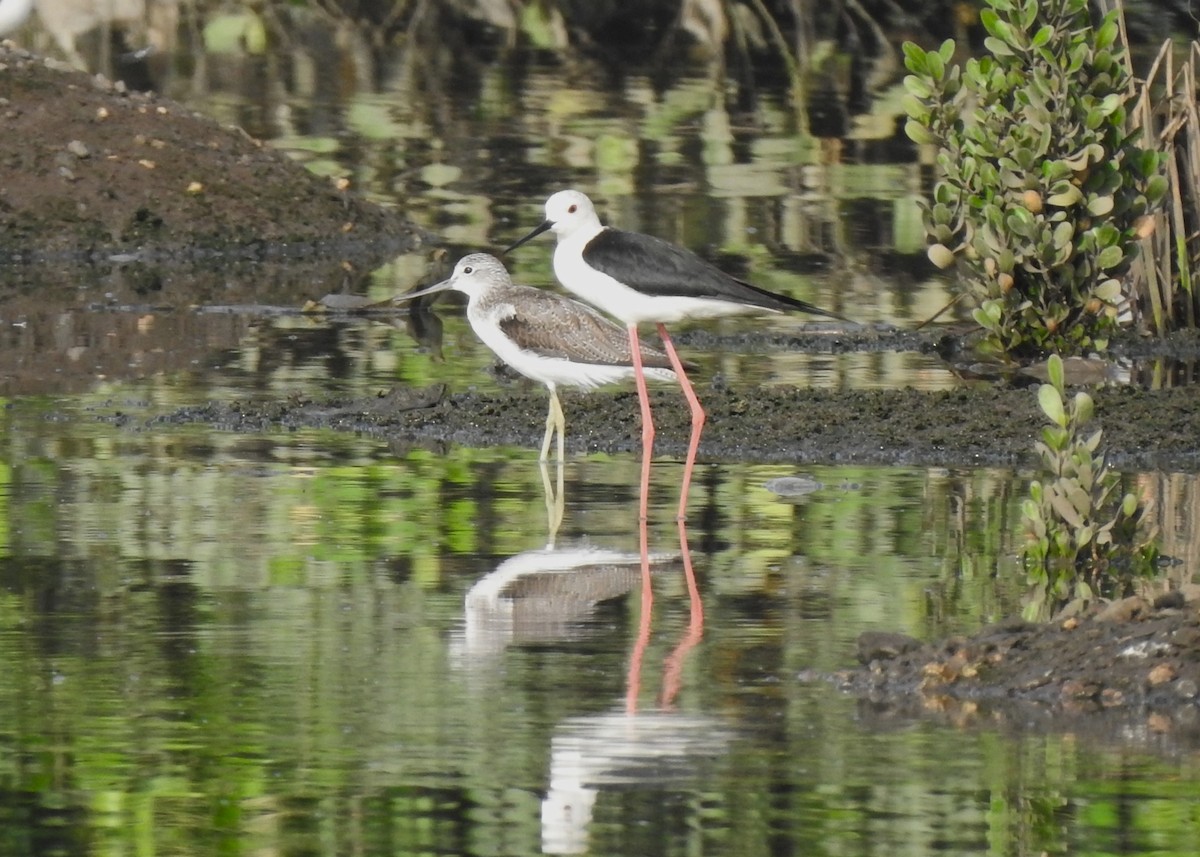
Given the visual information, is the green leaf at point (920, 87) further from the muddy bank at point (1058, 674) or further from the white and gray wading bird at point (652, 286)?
the muddy bank at point (1058, 674)

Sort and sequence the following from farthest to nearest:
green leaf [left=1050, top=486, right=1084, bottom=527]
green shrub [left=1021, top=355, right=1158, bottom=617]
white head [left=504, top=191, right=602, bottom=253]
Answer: white head [left=504, top=191, right=602, bottom=253] < green leaf [left=1050, top=486, right=1084, bottom=527] < green shrub [left=1021, top=355, right=1158, bottom=617]

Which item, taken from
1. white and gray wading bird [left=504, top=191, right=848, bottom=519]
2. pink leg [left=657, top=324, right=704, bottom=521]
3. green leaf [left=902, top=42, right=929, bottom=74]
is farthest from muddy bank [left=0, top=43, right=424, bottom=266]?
pink leg [left=657, top=324, right=704, bottom=521]

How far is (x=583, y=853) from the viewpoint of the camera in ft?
17.6

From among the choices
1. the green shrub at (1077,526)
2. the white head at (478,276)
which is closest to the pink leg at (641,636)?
the green shrub at (1077,526)

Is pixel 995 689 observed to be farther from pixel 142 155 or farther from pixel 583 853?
pixel 142 155

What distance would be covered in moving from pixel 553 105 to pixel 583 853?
18.5m

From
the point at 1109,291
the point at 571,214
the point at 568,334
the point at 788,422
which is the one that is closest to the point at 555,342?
the point at 568,334

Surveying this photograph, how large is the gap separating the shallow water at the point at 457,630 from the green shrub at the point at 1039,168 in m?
0.64

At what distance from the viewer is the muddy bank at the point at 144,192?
652 inches

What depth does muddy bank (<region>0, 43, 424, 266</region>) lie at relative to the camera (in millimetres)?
16562

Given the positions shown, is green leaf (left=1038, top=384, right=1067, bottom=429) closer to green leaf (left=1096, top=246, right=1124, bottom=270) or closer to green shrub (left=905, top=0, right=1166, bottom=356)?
green shrub (left=905, top=0, right=1166, bottom=356)

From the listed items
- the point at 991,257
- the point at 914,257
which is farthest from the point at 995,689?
the point at 914,257

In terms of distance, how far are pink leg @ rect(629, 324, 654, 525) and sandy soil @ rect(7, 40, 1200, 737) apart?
1.02 ft

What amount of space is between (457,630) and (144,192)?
32.5 ft
